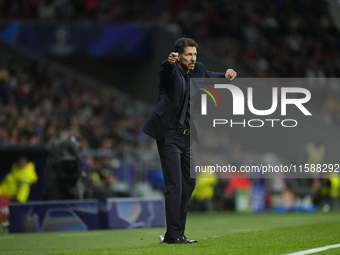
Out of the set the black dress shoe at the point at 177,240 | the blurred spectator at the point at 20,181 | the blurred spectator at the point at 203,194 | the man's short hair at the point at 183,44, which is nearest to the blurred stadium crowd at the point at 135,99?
the blurred spectator at the point at 203,194

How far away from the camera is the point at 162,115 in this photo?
6723mm

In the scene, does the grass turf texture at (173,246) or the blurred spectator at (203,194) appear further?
the blurred spectator at (203,194)

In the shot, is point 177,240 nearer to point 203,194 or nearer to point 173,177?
point 173,177

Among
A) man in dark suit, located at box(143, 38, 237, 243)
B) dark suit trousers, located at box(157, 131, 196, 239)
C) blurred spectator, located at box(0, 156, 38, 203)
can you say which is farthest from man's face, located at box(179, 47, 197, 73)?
blurred spectator, located at box(0, 156, 38, 203)

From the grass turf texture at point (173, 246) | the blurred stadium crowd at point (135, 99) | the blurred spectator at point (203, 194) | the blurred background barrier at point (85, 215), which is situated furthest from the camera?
the blurred stadium crowd at point (135, 99)

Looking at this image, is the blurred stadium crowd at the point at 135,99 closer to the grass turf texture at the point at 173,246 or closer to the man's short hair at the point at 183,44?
the grass turf texture at the point at 173,246

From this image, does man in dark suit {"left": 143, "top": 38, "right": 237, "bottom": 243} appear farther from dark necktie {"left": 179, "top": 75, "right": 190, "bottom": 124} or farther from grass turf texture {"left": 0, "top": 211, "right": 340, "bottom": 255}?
grass turf texture {"left": 0, "top": 211, "right": 340, "bottom": 255}

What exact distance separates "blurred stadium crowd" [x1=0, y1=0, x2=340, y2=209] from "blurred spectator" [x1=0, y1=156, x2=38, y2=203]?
4.86 feet

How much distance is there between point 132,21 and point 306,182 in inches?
352

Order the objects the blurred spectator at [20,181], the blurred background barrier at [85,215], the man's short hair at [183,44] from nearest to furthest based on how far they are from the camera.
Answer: the man's short hair at [183,44] < the blurred background barrier at [85,215] < the blurred spectator at [20,181]

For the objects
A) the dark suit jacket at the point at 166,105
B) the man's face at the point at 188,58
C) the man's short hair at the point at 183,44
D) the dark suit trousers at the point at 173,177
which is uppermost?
the man's short hair at the point at 183,44

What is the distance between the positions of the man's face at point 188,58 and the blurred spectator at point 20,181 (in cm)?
872

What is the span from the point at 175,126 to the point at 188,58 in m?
0.71

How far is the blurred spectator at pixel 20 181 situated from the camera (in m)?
14.8
